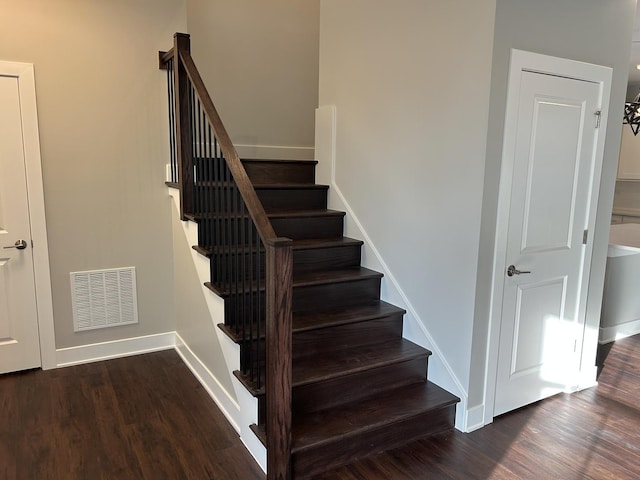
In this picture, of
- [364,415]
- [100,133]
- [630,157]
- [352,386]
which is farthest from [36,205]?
[630,157]

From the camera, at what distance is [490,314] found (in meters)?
2.56

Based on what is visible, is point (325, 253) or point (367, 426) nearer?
point (367, 426)

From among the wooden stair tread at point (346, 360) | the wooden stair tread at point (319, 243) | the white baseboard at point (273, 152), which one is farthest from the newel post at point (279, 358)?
the white baseboard at point (273, 152)

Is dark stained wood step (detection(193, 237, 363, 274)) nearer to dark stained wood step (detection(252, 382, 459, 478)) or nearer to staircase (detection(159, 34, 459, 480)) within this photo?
staircase (detection(159, 34, 459, 480))

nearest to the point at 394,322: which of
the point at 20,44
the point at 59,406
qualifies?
the point at 59,406

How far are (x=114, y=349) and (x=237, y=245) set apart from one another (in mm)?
1728

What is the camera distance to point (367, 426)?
233 centimetres

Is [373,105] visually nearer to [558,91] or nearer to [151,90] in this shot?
[558,91]

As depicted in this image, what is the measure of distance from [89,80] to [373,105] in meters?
1.95

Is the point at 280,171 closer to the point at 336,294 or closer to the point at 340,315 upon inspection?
the point at 336,294

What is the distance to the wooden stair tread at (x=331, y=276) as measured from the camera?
2.85 meters

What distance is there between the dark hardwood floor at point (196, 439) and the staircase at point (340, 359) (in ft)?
0.44

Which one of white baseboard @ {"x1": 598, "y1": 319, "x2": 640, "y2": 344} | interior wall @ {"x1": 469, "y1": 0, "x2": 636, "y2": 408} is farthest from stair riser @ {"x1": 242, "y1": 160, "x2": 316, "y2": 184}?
white baseboard @ {"x1": 598, "y1": 319, "x2": 640, "y2": 344}

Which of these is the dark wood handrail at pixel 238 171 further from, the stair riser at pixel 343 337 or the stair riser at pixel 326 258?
the stair riser at pixel 326 258
